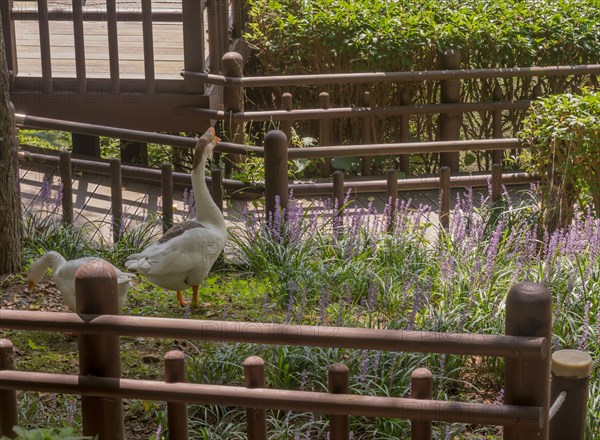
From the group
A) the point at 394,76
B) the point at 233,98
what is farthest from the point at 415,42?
the point at 233,98

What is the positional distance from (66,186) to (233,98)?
2180 mm

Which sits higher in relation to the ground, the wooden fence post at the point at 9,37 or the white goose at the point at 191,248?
the wooden fence post at the point at 9,37

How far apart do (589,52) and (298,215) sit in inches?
184

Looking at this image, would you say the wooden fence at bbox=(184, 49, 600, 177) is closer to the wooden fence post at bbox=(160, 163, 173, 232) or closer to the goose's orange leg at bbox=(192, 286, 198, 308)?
the wooden fence post at bbox=(160, 163, 173, 232)

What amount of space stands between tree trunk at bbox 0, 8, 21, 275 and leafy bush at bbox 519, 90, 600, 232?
3.79 metres

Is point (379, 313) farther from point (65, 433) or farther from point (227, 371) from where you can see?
point (65, 433)

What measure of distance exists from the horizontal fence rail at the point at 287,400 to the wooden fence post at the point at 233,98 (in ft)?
A: 18.5

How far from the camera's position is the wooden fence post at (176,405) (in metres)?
4.25

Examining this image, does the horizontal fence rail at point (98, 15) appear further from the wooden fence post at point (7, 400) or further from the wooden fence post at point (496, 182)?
the wooden fence post at point (7, 400)

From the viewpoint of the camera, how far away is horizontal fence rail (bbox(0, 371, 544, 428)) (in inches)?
155

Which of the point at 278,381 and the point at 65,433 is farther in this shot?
→ the point at 278,381

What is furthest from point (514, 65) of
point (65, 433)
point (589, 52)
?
point (65, 433)

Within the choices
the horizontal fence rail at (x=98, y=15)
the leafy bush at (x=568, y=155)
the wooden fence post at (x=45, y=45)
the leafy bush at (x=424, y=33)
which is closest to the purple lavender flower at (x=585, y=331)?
the leafy bush at (x=568, y=155)

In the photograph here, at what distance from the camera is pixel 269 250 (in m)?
7.71
